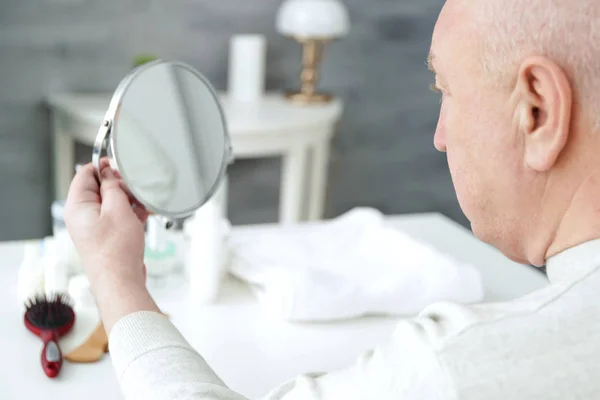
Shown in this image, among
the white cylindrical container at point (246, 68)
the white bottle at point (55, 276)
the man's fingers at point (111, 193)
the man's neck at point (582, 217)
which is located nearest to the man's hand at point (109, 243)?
the man's fingers at point (111, 193)

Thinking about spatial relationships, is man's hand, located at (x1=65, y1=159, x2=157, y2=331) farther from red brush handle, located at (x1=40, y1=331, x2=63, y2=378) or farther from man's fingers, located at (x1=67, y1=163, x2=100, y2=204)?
red brush handle, located at (x1=40, y1=331, x2=63, y2=378)

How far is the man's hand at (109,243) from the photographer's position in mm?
761

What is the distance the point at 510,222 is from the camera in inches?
25.2

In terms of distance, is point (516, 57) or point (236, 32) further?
point (236, 32)

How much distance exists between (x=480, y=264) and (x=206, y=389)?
0.71 metres

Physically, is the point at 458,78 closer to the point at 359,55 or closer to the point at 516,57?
the point at 516,57

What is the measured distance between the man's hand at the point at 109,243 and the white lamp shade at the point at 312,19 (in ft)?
4.49

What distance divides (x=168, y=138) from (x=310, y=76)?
1.35 m

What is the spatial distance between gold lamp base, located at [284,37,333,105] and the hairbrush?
1297 mm

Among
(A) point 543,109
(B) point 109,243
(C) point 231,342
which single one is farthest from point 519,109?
(C) point 231,342

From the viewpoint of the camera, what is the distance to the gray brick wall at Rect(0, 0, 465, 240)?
2.06 m

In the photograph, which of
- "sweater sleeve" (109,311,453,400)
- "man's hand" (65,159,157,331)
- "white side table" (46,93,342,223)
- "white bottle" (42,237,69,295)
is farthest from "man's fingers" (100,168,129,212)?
"white side table" (46,93,342,223)

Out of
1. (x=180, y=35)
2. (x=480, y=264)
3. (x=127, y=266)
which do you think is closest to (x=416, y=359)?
(x=127, y=266)

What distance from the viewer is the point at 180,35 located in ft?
7.21
